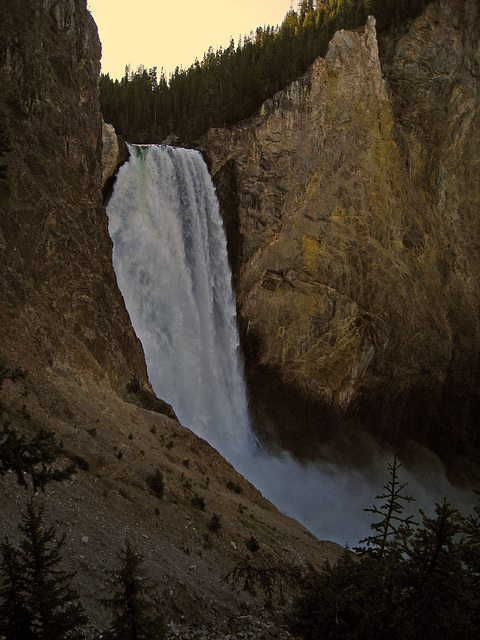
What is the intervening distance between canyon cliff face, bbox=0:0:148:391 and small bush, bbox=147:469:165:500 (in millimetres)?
5430

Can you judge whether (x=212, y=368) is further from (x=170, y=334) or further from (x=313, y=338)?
(x=313, y=338)

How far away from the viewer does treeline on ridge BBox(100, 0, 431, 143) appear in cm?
3475

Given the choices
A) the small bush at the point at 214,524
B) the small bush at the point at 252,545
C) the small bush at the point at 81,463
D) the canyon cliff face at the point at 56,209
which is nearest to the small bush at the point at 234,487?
the small bush at the point at 214,524

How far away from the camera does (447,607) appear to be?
5.41 metres

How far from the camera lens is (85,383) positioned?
679 inches

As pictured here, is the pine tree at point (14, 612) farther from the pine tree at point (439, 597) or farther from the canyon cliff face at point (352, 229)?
the canyon cliff face at point (352, 229)

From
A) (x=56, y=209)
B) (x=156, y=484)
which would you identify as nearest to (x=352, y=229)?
(x=56, y=209)

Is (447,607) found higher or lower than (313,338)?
lower

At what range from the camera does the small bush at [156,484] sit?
44.6 feet

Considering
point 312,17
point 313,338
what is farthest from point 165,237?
point 312,17

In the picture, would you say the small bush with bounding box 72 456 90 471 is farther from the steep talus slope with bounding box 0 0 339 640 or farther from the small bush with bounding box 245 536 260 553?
the small bush with bounding box 245 536 260 553

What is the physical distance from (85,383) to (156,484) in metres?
5.35

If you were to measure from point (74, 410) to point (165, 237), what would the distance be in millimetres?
16452

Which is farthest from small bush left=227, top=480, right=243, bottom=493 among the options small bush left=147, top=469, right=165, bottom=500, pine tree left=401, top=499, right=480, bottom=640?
pine tree left=401, top=499, right=480, bottom=640
